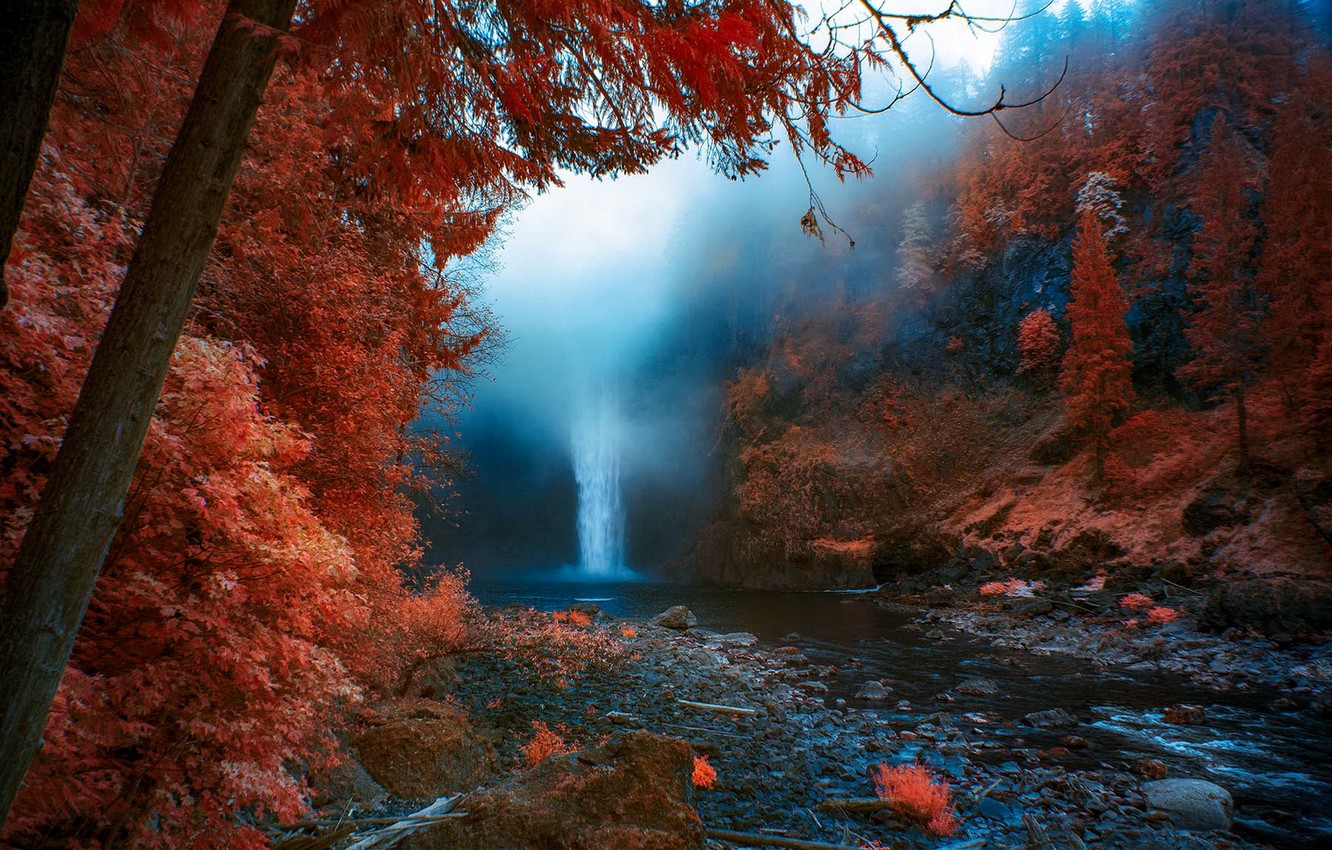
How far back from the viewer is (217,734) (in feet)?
12.6

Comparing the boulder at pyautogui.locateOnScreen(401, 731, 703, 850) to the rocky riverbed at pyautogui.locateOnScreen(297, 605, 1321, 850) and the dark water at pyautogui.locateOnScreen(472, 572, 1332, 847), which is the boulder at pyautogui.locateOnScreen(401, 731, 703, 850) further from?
the dark water at pyautogui.locateOnScreen(472, 572, 1332, 847)

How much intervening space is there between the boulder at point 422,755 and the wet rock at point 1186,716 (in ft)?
36.9

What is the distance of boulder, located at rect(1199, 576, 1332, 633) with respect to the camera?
42.1ft

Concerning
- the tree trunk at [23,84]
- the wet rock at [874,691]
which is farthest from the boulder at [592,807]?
the wet rock at [874,691]

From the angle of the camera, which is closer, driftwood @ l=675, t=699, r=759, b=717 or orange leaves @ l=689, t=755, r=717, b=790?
orange leaves @ l=689, t=755, r=717, b=790

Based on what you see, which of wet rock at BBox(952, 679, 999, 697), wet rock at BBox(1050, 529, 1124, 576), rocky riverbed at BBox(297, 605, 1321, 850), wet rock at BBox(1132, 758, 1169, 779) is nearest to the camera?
rocky riverbed at BBox(297, 605, 1321, 850)

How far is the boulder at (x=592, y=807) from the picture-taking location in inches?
160

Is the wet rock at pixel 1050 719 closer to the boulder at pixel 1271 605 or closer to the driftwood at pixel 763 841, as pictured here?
the driftwood at pixel 763 841

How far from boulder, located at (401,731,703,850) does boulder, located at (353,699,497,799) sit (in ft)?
7.50

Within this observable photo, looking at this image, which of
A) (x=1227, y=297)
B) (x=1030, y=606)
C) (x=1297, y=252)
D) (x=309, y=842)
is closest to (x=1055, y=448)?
(x=1227, y=297)

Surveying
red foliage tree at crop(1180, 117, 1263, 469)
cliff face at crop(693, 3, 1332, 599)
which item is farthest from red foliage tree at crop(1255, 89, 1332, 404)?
red foliage tree at crop(1180, 117, 1263, 469)

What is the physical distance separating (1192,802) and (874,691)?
5.72 m

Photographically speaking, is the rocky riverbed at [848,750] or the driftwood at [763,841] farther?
the rocky riverbed at [848,750]

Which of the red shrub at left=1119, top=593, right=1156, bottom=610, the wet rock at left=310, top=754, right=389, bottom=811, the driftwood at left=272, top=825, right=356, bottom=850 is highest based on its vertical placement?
the red shrub at left=1119, top=593, right=1156, bottom=610
